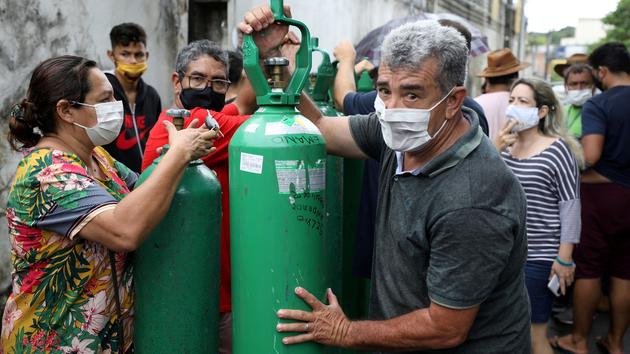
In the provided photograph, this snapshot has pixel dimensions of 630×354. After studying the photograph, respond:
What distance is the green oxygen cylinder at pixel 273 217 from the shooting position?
1.81 meters

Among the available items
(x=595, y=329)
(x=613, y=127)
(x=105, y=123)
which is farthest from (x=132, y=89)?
(x=595, y=329)

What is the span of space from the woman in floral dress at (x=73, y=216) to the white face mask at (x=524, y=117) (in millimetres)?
2401

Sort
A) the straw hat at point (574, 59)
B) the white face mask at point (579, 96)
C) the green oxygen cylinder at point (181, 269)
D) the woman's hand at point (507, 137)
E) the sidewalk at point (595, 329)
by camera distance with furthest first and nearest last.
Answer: the straw hat at point (574, 59)
the white face mask at point (579, 96)
the sidewalk at point (595, 329)
the woman's hand at point (507, 137)
the green oxygen cylinder at point (181, 269)

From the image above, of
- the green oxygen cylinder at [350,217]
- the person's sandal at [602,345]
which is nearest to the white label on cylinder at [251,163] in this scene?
the green oxygen cylinder at [350,217]

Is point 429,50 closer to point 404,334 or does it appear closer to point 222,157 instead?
point 404,334

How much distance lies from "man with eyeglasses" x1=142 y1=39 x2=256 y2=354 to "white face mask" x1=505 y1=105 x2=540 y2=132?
1829mm

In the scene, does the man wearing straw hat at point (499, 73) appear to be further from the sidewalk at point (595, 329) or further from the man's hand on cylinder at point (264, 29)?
the man's hand on cylinder at point (264, 29)

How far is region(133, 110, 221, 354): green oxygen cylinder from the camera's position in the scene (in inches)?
75.7

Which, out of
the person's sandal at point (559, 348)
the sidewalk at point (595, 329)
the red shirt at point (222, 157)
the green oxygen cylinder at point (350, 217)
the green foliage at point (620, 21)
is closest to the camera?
the red shirt at point (222, 157)

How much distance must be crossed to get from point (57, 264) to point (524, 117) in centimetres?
280

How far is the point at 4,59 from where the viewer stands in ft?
12.7

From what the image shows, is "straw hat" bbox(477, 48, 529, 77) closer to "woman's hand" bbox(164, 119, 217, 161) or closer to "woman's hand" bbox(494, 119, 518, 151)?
"woman's hand" bbox(494, 119, 518, 151)

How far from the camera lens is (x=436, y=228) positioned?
1.73 m

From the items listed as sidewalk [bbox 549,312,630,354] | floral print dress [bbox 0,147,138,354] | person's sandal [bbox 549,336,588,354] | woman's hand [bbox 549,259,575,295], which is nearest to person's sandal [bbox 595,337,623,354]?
sidewalk [bbox 549,312,630,354]
